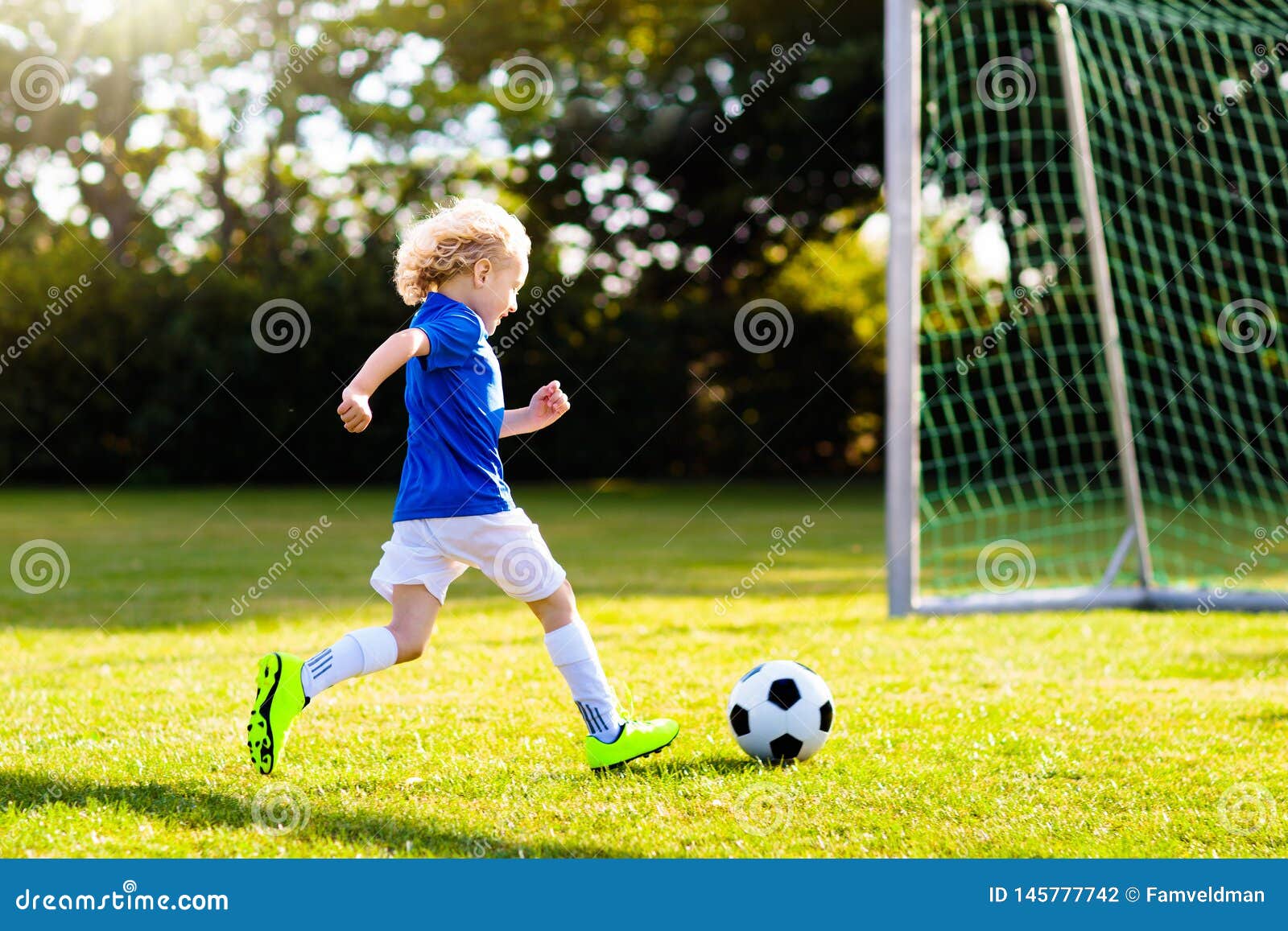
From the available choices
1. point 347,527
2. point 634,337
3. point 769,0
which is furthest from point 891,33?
point 769,0

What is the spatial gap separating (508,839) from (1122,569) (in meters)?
7.15

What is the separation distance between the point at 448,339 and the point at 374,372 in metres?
0.34

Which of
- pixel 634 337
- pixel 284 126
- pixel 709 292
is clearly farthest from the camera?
pixel 284 126

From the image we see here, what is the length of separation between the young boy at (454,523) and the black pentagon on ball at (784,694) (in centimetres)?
29

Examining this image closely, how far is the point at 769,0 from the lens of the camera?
1881 centimetres

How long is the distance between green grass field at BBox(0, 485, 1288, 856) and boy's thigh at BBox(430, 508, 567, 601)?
517 mm

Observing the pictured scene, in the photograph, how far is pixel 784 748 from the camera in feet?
11.3

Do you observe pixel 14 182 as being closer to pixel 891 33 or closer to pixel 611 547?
pixel 611 547
